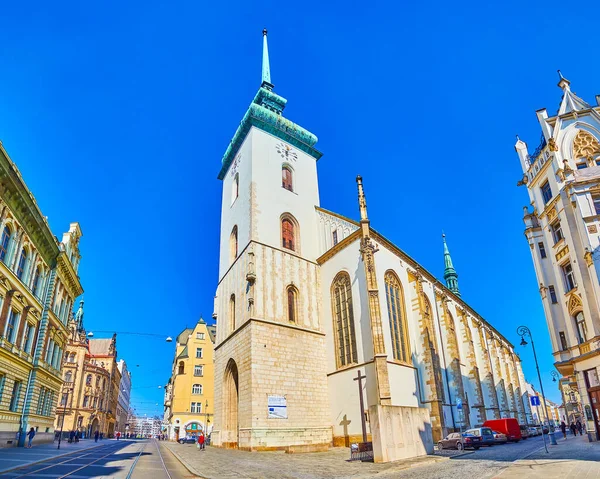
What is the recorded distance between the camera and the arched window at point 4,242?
20.8 m

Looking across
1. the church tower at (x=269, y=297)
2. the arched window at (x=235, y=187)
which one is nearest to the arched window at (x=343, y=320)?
the church tower at (x=269, y=297)

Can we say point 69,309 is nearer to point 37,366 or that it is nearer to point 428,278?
point 37,366

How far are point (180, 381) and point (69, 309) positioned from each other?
2302 cm

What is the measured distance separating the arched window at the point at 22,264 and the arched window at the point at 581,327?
32.5 m

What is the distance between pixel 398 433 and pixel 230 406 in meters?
14.2

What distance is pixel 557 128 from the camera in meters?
25.4

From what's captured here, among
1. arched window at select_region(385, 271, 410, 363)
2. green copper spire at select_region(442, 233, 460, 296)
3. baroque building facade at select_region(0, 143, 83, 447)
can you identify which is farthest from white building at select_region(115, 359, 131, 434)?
arched window at select_region(385, 271, 410, 363)

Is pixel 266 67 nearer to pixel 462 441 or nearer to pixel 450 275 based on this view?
pixel 462 441

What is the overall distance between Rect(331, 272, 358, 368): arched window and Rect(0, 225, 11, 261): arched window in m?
19.6

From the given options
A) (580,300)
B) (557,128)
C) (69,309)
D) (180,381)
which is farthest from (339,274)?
(180,381)

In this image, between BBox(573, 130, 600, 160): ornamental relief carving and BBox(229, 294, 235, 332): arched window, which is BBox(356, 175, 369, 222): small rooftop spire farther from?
BBox(573, 130, 600, 160): ornamental relief carving

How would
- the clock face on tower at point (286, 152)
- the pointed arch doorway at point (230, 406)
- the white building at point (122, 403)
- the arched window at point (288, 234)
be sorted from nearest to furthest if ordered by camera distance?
the pointed arch doorway at point (230, 406) → the arched window at point (288, 234) → the clock face on tower at point (286, 152) → the white building at point (122, 403)

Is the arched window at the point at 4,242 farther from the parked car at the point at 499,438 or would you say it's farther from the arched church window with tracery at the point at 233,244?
the parked car at the point at 499,438

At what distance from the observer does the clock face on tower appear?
3261 cm
